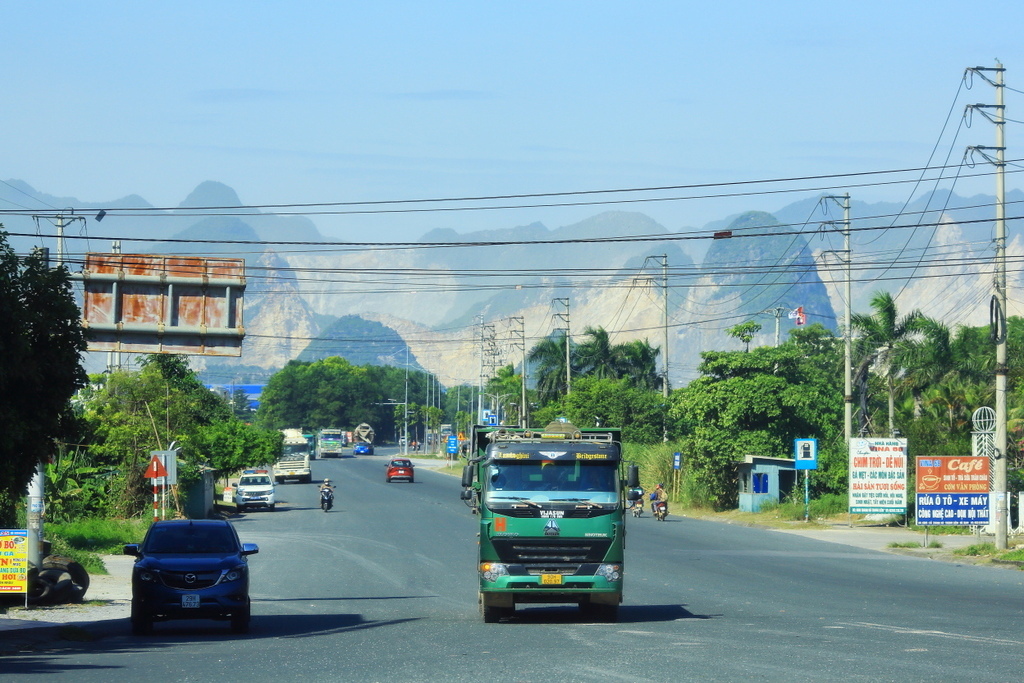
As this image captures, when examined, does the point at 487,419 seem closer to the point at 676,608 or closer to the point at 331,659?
the point at 676,608

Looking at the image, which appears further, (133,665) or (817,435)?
(817,435)

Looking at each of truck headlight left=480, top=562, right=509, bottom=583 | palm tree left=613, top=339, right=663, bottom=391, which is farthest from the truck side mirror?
palm tree left=613, top=339, right=663, bottom=391

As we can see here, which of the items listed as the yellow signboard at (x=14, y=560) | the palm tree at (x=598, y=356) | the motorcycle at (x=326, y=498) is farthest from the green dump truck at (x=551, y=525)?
the palm tree at (x=598, y=356)

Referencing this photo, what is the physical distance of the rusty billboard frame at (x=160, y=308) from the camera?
1025 inches

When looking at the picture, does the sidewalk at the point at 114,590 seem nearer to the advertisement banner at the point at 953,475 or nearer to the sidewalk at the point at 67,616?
the sidewalk at the point at 67,616

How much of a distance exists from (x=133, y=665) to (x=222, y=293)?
42.4ft

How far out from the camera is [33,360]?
704 inches

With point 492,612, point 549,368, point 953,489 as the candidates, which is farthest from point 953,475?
point 549,368

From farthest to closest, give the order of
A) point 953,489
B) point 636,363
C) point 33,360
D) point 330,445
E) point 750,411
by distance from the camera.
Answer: point 330,445
point 636,363
point 750,411
point 953,489
point 33,360

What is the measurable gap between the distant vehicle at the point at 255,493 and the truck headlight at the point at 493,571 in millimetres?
45541

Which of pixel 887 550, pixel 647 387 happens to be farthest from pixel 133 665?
pixel 647 387

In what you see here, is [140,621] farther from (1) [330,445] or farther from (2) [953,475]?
(1) [330,445]

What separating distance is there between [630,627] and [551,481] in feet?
8.45

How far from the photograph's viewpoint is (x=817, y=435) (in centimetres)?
6028
